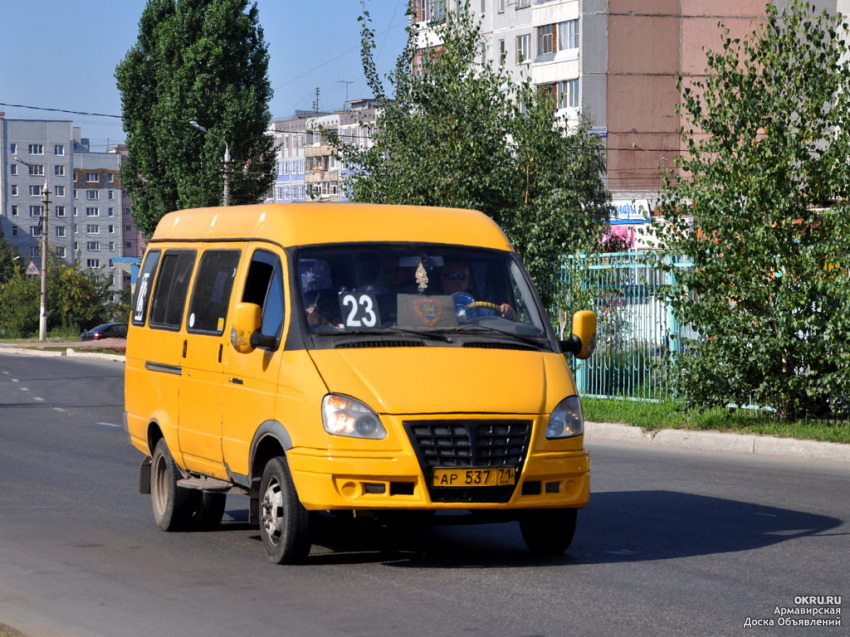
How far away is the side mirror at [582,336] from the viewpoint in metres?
8.62

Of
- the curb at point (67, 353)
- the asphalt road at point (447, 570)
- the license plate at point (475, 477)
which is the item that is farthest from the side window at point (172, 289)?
the curb at point (67, 353)

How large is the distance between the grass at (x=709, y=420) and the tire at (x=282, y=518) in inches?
346

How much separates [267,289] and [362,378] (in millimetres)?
1282

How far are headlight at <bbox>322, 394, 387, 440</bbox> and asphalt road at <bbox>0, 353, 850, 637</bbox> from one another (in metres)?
0.81

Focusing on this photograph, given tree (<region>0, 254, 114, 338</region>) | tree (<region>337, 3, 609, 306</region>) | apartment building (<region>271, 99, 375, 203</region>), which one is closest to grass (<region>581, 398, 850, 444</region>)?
tree (<region>337, 3, 609, 306</region>)

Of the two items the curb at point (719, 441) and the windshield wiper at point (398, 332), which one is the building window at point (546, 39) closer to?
the curb at point (719, 441)

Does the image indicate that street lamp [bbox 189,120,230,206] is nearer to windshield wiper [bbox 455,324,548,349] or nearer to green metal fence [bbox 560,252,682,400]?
green metal fence [bbox 560,252,682,400]

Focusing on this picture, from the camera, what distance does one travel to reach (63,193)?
176 m

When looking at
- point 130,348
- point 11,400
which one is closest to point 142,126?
point 11,400

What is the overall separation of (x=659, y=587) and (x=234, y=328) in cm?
287

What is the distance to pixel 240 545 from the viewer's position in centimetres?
900

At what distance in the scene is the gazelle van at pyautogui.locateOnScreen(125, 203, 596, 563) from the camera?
7.52 meters

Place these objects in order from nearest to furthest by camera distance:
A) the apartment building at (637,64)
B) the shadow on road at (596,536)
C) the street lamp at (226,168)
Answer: the shadow on road at (596,536)
the street lamp at (226,168)
the apartment building at (637,64)

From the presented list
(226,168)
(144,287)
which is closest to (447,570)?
(144,287)
